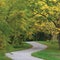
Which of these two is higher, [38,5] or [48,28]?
[38,5]

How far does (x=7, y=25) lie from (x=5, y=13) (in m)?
1.03

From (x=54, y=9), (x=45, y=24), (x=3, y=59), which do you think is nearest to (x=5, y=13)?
(x=3, y=59)

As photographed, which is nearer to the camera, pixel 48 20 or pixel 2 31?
pixel 2 31

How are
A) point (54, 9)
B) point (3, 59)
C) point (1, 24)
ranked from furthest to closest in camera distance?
point (54, 9) → point (3, 59) → point (1, 24)

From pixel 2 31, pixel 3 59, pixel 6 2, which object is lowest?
pixel 3 59

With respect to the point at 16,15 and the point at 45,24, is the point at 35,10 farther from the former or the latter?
the point at 16,15

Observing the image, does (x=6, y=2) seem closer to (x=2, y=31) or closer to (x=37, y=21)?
(x=2, y=31)

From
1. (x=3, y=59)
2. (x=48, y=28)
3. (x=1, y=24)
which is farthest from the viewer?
(x=48, y=28)

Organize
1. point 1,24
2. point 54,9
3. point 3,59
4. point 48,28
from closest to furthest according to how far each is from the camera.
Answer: point 1,24
point 3,59
point 54,9
point 48,28

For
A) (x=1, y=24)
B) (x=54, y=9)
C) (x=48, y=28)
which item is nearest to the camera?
(x=1, y=24)

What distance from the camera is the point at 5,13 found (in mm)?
23609

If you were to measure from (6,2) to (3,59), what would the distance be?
5.78m

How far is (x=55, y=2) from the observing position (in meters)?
42.7

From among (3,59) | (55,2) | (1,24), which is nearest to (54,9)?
(55,2)
